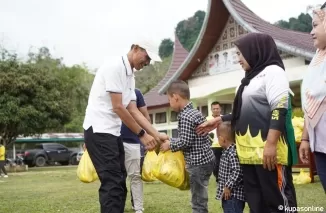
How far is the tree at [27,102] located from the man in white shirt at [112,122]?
20357 millimetres

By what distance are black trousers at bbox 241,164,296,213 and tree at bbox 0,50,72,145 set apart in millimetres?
21413

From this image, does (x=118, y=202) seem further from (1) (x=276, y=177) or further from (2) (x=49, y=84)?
(2) (x=49, y=84)

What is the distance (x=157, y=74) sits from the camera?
49656 mm

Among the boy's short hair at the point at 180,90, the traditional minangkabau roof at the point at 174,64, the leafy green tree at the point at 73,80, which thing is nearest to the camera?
the boy's short hair at the point at 180,90

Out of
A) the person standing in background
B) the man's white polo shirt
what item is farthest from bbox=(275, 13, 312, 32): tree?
the man's white polo shirt

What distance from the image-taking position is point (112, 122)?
4.04 m

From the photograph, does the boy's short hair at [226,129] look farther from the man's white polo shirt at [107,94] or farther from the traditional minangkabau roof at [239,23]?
the traditional minangkabau roof at [239,23]

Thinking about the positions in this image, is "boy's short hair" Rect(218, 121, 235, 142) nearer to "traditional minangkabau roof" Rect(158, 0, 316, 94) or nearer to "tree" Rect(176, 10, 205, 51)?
"traditional minangkabau roof" Rect(158, 0, 316, 94)

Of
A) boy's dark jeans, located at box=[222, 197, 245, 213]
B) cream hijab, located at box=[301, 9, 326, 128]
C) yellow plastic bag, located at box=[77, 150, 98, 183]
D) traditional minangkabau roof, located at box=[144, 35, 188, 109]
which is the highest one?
traditional minangkabau roof, located at box=[144, 35, 188, 109]

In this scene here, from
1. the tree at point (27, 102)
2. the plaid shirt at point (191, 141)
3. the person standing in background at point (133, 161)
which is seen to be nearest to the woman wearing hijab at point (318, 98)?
the plaid shirt at point (191, 141)

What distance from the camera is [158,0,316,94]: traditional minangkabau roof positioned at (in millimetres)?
16828

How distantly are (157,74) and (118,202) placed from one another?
4598cm

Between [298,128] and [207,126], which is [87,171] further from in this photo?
[298,128]

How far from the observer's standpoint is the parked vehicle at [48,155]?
30797 mm
